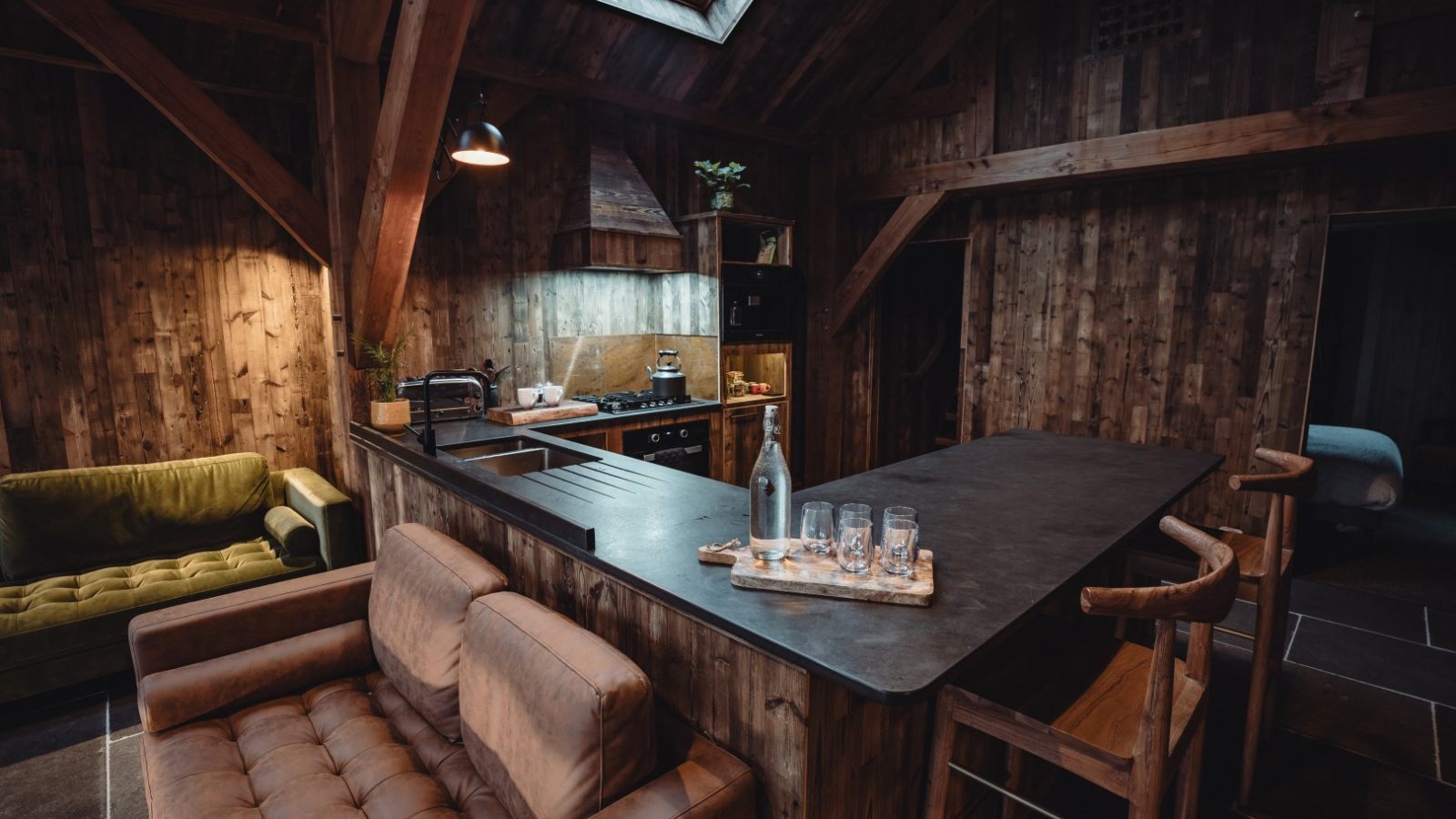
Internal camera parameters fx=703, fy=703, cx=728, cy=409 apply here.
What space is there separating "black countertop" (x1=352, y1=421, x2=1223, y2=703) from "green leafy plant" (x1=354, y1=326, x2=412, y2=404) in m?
0.37

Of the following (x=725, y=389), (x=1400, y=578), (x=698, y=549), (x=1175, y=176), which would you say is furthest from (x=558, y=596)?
→ (x=1400, y=578)

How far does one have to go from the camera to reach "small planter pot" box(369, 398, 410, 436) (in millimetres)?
3488

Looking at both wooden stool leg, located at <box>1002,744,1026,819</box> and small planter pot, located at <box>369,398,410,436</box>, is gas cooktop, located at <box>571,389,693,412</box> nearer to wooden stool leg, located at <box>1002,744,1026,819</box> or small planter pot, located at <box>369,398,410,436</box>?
small planter pot, located at <box>369,398,410,436</box>

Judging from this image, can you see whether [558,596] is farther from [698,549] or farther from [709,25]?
[709,25]

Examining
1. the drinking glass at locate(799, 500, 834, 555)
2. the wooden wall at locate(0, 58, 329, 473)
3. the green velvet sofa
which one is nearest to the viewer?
the drinking glass at locate(799, 500, 834, 555)

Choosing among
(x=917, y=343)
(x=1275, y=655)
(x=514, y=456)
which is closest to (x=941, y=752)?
(x=1275, y=655)

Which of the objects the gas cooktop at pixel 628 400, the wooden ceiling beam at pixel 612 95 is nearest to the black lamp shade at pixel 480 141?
the wooden ceiling beam at pixel 612 95

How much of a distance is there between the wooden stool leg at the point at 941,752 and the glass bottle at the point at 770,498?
0.49 m

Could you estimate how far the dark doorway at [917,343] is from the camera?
20.9 ft

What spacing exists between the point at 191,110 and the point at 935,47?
457 centimetres

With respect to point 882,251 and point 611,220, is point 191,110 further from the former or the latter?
point 882,251

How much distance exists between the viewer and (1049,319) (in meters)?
4.94

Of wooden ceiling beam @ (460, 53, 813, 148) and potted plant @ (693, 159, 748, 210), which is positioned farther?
potted plant @ (693, 159, 748, 210)

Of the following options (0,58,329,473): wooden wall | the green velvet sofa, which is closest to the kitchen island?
the green velvet sofa
